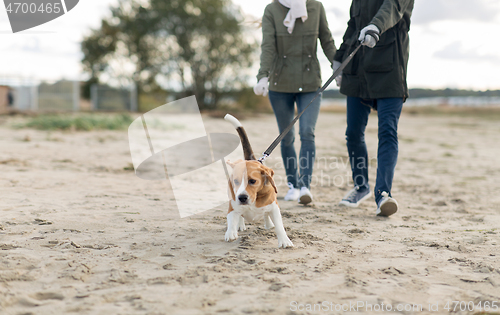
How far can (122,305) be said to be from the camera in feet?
5.53

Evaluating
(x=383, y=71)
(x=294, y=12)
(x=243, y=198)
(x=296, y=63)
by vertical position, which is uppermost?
(x=294, y=12)

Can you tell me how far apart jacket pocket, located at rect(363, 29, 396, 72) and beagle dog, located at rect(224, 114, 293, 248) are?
1.44 metres

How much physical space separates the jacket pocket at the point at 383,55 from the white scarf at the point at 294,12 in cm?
71

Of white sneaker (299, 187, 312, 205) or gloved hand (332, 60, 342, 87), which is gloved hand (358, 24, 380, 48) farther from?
white sneaker (299, 187, 312, 205)

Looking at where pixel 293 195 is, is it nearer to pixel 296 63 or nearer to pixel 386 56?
pixel 296 63

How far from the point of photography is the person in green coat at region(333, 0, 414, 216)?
3.13m

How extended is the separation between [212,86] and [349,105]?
1915cm

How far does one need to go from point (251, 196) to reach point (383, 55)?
1740mm

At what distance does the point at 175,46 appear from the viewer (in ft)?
72.2

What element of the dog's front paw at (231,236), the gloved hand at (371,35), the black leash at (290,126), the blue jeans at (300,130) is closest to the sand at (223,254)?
the dog's front paw at (231,236)

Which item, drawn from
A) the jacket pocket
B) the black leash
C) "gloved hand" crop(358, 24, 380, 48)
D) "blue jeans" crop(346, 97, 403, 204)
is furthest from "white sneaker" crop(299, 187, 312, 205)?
"gloved hand" crop(358, 24, 380, 48)

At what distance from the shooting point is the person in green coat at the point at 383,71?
313 centimetres

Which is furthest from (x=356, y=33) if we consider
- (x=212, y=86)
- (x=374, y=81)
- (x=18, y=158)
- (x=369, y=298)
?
(x=212, y=86)

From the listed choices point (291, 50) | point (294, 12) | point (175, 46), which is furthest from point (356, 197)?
point (175, 46)
